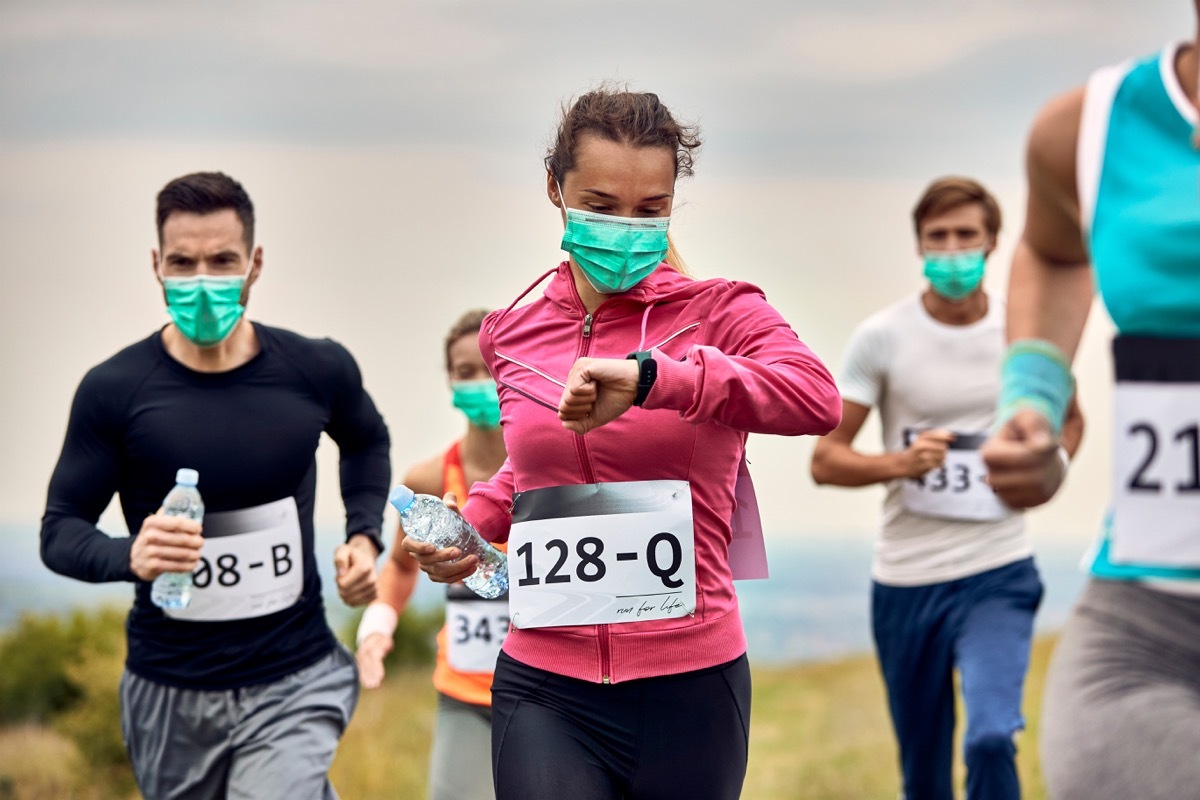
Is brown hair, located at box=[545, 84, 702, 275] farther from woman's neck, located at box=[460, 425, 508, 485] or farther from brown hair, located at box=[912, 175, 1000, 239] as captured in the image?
brown hair, located at box=[912, 175, 1000, 239]

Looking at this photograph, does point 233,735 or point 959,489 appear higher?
point 959,489

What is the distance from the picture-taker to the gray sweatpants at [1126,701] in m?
2.14

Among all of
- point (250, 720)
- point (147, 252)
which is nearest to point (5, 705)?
point (147, 252)

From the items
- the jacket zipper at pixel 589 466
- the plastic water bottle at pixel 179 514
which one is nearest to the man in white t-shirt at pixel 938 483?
the plastic water bottle at pixel 179 514

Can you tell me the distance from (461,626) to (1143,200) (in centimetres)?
329

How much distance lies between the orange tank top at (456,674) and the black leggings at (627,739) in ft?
5.23

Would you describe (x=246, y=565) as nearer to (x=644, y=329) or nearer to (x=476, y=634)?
(x=476, y=634)

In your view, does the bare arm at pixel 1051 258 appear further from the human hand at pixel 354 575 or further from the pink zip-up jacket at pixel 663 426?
the human hand at pixel 354 575

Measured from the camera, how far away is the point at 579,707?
3215 mm

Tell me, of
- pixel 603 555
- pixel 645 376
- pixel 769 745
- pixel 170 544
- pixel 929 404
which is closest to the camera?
pixel 645 376

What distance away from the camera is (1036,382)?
7.76ft

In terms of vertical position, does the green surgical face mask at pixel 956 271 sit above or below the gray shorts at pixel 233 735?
above

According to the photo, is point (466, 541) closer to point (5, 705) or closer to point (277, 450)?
point (277, 450)

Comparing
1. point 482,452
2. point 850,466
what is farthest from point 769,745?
point 482,452
